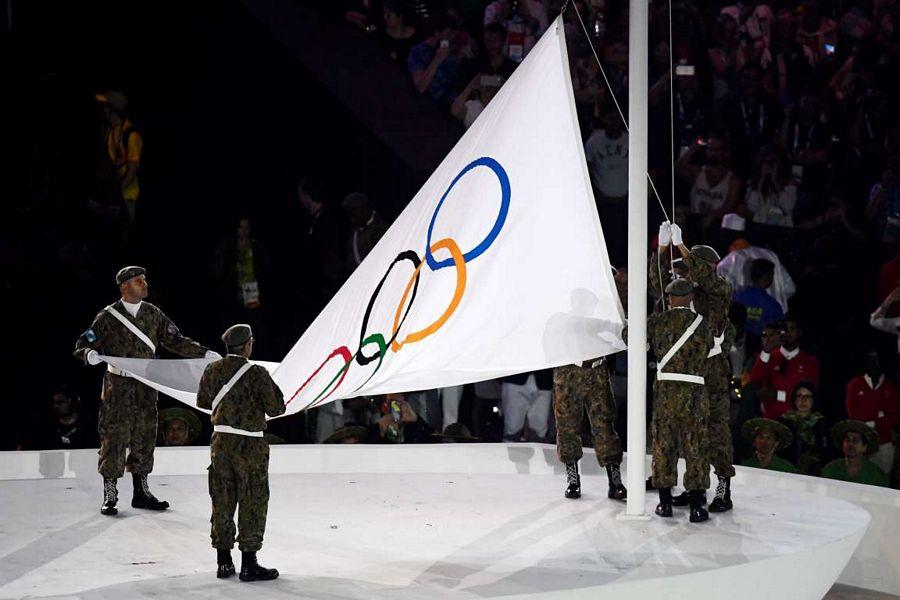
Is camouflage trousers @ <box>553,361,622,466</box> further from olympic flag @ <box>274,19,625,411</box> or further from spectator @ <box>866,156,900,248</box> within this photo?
spectator @ <box>866,156,900,248</box>

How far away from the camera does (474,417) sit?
38.4ft

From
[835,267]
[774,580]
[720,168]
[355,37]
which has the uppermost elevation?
[355,37]

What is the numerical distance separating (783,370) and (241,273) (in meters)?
4.63

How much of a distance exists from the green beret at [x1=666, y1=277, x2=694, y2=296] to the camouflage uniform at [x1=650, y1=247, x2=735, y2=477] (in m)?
0.08

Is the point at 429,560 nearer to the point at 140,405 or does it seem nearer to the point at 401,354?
the point at 401,354

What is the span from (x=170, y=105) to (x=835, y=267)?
605 centimetres

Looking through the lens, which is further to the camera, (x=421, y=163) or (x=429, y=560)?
(x=421, y=163)

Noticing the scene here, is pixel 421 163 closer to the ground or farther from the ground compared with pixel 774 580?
farther from the ground

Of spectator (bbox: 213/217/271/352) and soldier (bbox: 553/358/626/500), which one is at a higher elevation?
spectator (bbox: 213/217/271/352)

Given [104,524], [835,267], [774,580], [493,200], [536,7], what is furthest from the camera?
[536,7]

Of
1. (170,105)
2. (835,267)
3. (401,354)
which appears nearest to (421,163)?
(170,105)

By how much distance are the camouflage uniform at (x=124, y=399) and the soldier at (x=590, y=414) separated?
7.50 feet

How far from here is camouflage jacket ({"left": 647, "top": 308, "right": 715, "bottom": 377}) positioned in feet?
25.9

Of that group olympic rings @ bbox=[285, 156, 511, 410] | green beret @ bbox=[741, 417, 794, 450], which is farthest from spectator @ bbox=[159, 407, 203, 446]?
green beret @ bbox=[741, 417, 794, 450]
